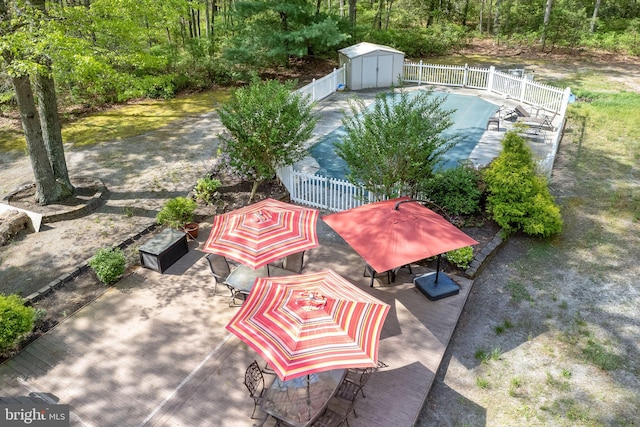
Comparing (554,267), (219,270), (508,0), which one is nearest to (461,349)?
(554,267)

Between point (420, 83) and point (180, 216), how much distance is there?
599 inches

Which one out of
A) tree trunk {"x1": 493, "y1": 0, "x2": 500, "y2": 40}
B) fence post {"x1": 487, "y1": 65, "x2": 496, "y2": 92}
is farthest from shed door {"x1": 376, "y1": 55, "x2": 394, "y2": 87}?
tree trunk {"x1": 493, "y1": 0, "x2": 500, "y2": 40}

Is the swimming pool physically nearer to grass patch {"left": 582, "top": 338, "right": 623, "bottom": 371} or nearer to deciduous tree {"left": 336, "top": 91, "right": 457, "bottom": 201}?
deciduous tree {"left": 336, "top": 91, "right": 457, "bottom": 201}

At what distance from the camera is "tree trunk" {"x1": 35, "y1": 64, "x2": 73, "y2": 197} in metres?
10.6

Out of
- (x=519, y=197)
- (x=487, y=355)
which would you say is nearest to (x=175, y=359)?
(x=487, y=355)

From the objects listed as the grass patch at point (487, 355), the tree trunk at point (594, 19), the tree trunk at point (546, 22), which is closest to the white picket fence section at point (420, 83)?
the grass patch at point (487, 355)

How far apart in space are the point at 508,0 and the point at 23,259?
103ft

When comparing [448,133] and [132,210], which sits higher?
[448,133]

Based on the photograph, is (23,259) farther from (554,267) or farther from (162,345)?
(554,267)

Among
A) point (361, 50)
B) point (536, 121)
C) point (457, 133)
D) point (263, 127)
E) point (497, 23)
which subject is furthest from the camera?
point (497, 23)

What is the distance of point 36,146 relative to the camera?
10641mm

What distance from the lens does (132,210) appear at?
11.2 m

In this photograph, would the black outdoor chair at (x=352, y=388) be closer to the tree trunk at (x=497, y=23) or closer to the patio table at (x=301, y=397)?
the patio table at (x=301, y=397)

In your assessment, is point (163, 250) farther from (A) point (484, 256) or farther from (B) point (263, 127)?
(A) point (484, 256)
